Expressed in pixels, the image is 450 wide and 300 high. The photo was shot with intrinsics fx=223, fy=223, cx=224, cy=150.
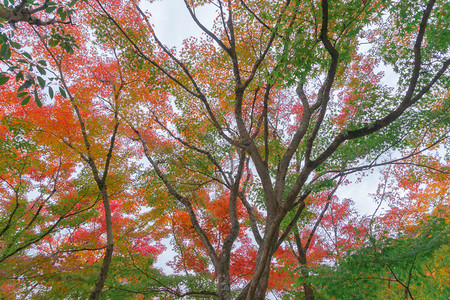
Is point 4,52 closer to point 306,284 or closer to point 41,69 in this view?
point 41,69

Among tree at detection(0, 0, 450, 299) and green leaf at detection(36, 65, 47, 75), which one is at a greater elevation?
tree at detection(0, 0, 450, 299)

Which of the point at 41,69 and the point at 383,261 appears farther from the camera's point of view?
the point at 383,261

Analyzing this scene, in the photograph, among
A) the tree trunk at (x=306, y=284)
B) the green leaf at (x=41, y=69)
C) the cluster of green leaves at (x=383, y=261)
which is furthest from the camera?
A: the tree trunk at (x=306, y=284)

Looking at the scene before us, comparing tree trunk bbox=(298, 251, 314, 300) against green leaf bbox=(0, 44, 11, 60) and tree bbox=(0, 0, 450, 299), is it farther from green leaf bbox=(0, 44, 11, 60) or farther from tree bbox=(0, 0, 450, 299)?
green leaf bbox=(0, 44, 11, 60)

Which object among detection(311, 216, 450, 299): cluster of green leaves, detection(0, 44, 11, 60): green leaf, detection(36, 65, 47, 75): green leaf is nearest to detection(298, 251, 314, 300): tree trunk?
detection(311, 216, 450, 299): cluster of green leaves

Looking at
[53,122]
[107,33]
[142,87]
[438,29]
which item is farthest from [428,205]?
[53,122]

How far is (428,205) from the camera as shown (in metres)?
9.50

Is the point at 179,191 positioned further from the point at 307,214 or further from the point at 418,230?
the point at 418,230

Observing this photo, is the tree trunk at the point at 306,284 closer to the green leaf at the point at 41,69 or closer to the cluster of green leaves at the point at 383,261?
the cluster of green leaves at the point at 383,261

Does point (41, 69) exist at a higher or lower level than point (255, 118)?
lower

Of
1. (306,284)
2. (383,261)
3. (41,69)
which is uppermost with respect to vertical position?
(41,69)

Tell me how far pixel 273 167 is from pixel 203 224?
14.9 ft

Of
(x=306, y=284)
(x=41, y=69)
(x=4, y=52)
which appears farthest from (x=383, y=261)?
(x=4, y=52)

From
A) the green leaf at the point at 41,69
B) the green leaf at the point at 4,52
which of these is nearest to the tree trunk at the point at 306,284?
the green leaf at the point at 41,69
